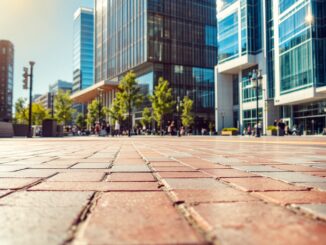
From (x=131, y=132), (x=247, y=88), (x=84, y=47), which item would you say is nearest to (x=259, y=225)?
(x=247, y=88)

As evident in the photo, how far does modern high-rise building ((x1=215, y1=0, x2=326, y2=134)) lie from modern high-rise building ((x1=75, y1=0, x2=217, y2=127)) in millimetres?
9935

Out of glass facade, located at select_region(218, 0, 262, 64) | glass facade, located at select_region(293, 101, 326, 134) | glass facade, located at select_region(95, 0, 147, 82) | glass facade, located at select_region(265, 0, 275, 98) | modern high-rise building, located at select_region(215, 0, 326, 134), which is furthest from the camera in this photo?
glass facade, located at select_region(95, 0, 147, 82)

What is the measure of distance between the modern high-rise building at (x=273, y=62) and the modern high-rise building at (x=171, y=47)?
9935 millimetres

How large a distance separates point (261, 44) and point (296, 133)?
1637cm

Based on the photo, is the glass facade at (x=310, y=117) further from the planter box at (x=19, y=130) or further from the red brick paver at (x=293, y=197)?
the red brick paver at (x=293, y=197)

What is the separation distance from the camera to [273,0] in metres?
51.6

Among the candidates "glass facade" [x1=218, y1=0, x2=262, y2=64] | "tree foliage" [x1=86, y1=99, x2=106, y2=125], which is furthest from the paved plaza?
"tree foliage" [x1=86, y1=99, x2=106, y2=125]

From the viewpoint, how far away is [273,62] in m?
51.8

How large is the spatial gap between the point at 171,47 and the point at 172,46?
16.4 inches

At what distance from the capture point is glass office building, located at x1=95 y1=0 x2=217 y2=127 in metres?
69.1

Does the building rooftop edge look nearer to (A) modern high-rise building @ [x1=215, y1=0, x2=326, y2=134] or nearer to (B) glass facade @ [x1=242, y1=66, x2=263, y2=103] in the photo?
(A) modern high-rise building @ [x1=215, y1=0, x2=326, y2=134]

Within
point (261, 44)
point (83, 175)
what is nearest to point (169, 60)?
point (261, 44)

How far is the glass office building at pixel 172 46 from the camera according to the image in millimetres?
69125

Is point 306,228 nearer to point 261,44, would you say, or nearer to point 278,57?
point 278,57
